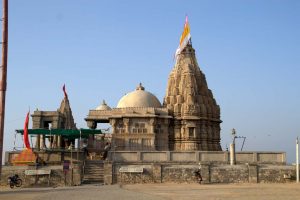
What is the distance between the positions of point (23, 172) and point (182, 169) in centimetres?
1308

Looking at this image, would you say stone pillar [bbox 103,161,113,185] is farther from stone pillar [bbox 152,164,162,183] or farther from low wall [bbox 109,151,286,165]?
stone pillar [bbox 152,164,162,183]

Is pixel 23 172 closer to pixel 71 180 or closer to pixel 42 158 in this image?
pixel 71 180

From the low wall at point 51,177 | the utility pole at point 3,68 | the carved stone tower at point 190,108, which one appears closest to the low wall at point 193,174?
the low wall at point 51,177

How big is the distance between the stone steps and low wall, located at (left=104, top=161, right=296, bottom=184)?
2.07m

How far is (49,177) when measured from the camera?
33312mm

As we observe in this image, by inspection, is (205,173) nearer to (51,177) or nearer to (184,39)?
(51,177)

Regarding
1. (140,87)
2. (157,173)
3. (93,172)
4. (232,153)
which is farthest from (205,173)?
(140,87)

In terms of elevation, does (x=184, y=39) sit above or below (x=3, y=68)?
Result: above

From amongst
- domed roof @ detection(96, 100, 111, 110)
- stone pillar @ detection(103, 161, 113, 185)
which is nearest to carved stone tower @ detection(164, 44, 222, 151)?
domed roof @ detection(96, 100, 111, 110)

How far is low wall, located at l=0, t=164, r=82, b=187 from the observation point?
33.0m

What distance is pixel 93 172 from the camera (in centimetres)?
3647

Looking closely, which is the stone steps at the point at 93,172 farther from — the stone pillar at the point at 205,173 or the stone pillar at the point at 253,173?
the stone pillar at the point at 253,173

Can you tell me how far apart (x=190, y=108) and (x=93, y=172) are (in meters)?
18.5

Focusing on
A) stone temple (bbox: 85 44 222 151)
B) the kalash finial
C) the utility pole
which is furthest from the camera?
the kalash finial
